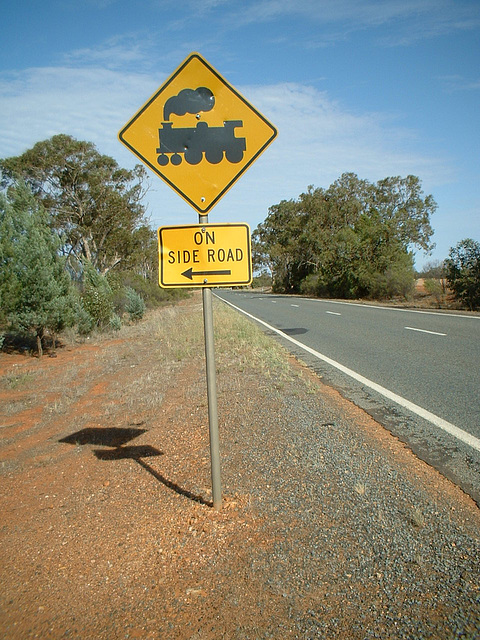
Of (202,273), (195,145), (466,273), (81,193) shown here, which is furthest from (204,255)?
(81,193)

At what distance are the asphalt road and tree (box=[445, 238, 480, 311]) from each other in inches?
274

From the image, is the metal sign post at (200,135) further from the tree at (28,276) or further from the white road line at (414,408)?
the tree at (28,276)

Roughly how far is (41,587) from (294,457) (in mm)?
2110

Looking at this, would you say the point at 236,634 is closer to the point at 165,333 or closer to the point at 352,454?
the point at 352,454

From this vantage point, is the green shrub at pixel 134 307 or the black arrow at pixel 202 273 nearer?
the black arrow at pixel 202 273

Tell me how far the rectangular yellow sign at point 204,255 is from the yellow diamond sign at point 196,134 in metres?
0.20

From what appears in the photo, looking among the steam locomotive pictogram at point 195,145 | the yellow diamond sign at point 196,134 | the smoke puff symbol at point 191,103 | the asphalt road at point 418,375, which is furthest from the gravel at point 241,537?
the smoke puff symbol at point 191,103

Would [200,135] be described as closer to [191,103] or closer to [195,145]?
[195,145]

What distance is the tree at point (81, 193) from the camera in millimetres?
30234

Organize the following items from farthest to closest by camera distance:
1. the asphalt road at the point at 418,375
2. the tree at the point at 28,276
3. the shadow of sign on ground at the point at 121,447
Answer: the tree at the point at 28,276, the asphalt road at the point at 418,375, the shadow of sign on ground at the point at 121,447

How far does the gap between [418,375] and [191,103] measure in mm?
5441

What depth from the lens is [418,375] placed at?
7312mm

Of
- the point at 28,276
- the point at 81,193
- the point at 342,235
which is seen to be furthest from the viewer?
the point at 342,235

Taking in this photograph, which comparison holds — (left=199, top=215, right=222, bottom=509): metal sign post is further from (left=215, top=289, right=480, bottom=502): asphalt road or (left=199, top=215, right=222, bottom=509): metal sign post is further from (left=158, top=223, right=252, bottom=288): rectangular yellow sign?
(left=215, top=289, right=480, bottom=502): asphalt road
